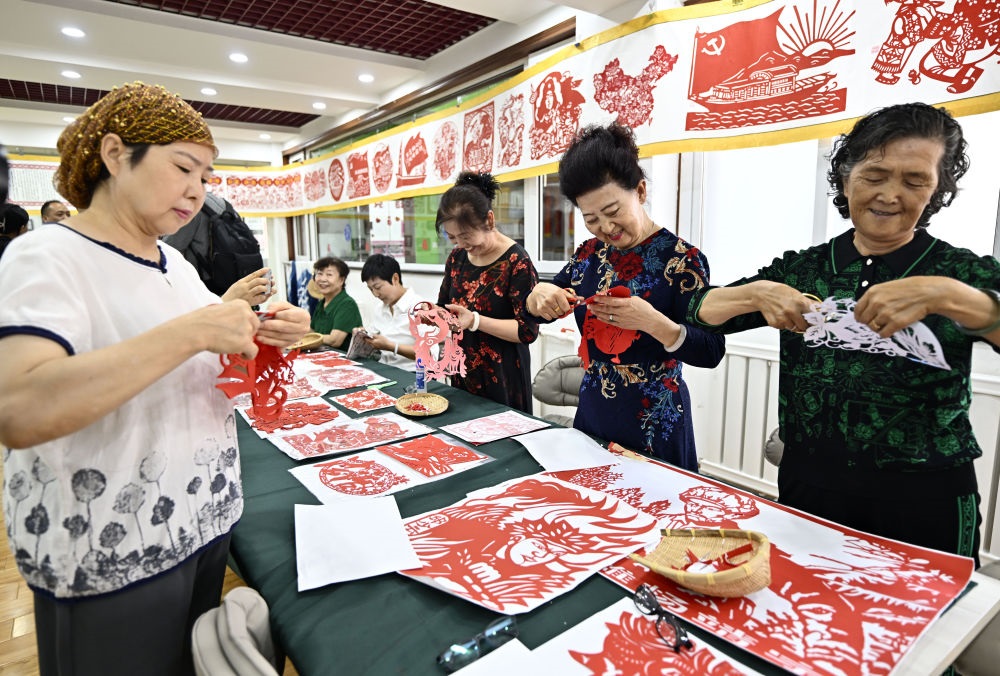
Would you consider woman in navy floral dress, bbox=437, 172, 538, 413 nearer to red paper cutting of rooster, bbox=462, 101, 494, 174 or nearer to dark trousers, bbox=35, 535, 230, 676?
dark trousers, bbox=35, 535, 230, 676

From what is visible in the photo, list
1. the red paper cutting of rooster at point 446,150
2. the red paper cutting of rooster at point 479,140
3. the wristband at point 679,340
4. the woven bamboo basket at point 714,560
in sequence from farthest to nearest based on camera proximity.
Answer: the red paper cutting of rooster at point 446,150 → the red paper cutting of rooster at point 479,140 → the wristband at point 679,340 → the woven bamboo basket at point 714,560

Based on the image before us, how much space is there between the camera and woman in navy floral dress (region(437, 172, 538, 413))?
2.13m

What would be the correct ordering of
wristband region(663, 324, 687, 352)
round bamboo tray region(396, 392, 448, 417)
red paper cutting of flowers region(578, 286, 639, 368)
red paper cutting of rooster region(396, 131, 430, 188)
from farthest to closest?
red paper cutting of rooster region(396, 131, 430, 188) < round bamboo tray region(396, 392, 448, 417) < red paper cutting of flowers region(578, 286, 639, 368) < wristband region(663, 324, 687, 352)

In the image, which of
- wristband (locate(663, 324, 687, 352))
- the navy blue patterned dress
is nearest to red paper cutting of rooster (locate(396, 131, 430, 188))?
the navy blue patterned dress

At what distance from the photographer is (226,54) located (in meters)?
4.42

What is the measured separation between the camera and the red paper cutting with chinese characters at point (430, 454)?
1.45 m

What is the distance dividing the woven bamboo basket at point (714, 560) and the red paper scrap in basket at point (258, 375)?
79 cm

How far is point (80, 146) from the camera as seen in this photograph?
0.87 m

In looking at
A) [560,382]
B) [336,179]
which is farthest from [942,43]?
[336,179]

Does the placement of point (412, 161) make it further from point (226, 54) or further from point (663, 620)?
point (663, 620)

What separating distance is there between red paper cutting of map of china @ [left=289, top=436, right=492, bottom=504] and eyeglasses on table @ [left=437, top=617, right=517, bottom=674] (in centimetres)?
57

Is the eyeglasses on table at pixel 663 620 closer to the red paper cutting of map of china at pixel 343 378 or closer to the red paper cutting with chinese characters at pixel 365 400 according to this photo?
the red paper cutting with chinese characters at pixel 365 400

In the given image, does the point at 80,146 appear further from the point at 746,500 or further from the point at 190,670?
the point at 746,500

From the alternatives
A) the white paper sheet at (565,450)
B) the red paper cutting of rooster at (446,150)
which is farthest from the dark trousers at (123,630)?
the red paper cutting of rooster at (446,150)
